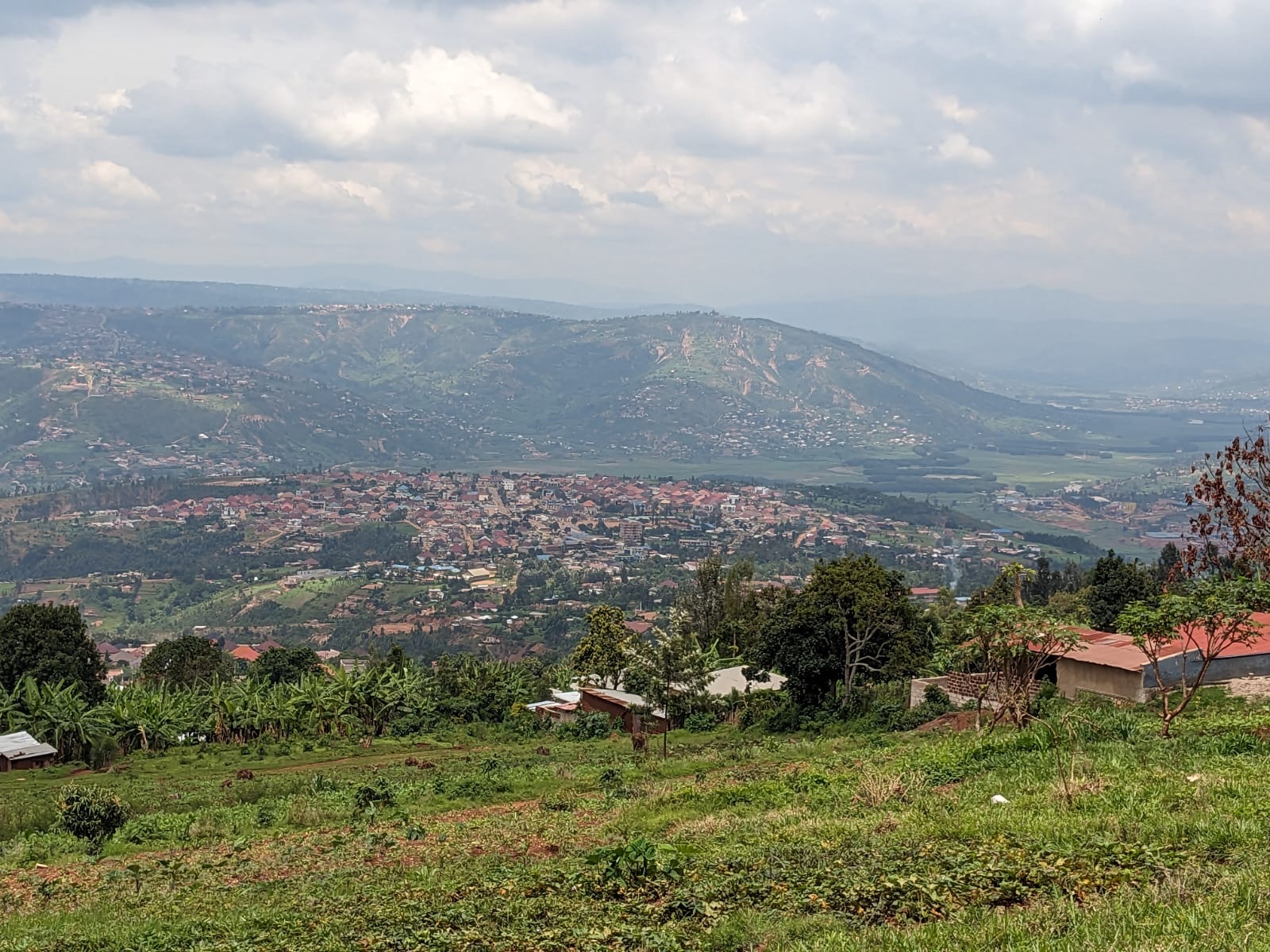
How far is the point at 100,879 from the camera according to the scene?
11.7 m

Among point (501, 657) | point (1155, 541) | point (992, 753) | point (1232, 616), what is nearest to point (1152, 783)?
point (992, 753)

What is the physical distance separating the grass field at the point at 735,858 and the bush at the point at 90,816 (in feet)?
1.30

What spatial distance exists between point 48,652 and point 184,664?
7847 mm

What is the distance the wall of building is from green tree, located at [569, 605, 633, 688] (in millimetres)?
16606

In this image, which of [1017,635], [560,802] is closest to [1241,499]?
[1017,635]

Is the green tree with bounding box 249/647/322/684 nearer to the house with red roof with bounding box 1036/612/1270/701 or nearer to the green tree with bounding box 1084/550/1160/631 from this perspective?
the house with red roof with bounding box 1036/612/1270/701

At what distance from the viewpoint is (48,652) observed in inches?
1293

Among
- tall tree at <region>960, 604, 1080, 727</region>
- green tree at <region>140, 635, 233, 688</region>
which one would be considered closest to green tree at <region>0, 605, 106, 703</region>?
green tree at <region>140, 635, 233, 688</region>

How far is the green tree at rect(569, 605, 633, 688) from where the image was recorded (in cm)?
3812

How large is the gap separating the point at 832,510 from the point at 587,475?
184 feet

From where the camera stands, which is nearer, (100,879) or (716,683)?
(100,879)

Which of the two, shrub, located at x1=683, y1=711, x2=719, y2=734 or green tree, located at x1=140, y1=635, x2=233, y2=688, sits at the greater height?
shrub, located at x1=683, y1=711, x2=719, y2=734

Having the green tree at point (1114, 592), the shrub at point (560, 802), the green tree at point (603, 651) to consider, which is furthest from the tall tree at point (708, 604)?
the shrub at point (560, 802)

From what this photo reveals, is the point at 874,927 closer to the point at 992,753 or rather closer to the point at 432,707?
the point at 992,753
